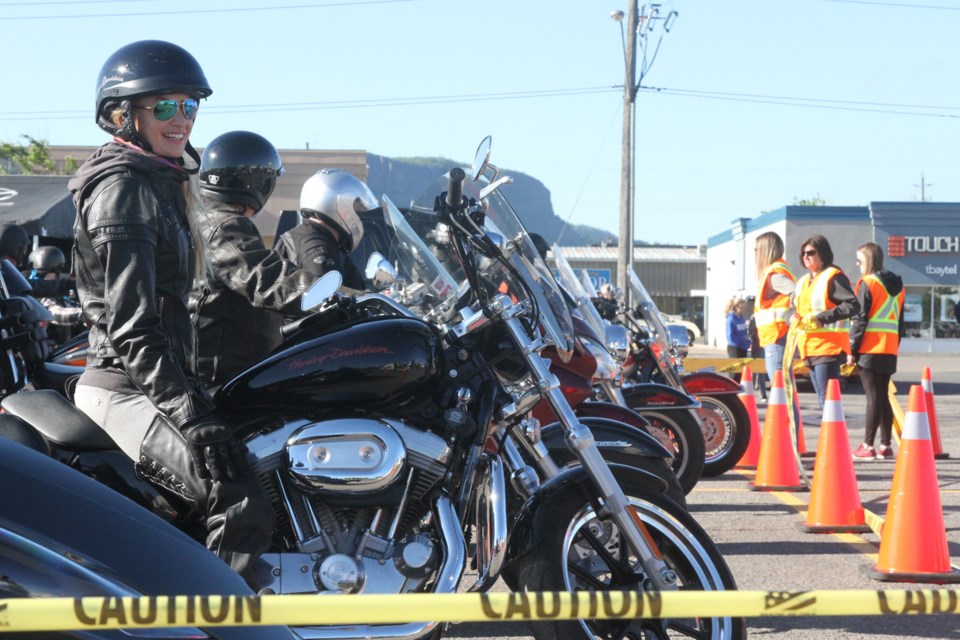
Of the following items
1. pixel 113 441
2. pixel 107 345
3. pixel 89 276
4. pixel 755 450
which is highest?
pixel 89 276

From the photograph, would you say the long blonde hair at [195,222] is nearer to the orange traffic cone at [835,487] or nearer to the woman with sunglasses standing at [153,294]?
the woman with sunglasses standing at [153,294]

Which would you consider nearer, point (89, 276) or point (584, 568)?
point (89, 276)

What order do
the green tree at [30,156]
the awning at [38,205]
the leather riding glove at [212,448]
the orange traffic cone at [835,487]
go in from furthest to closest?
the green tree at [30,156]
the awning at [38,205]
the orange traffic cone at [835,487]
the leather riding glove at [212,448]

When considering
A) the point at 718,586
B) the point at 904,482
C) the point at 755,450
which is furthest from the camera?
the point at 755,450

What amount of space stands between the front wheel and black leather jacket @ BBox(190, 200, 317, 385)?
1.21m

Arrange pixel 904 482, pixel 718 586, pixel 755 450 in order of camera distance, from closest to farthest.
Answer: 1. pixel 718 586
2. pixel 904 482
3. pixel 755 450

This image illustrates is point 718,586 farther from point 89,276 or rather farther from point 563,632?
point 89,276

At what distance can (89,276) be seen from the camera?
3166mm

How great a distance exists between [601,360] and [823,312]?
3831mm

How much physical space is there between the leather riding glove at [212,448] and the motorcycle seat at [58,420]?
35 cm

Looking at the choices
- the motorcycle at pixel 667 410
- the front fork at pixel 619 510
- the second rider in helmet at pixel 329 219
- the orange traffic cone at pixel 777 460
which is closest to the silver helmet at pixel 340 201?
the second rider in helmet at pixel 329 219

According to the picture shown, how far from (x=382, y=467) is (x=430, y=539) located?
10.7 inches

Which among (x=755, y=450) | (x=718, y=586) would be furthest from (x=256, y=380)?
(x=755, y=450)

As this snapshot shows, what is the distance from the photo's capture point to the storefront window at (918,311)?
38.2 metres
